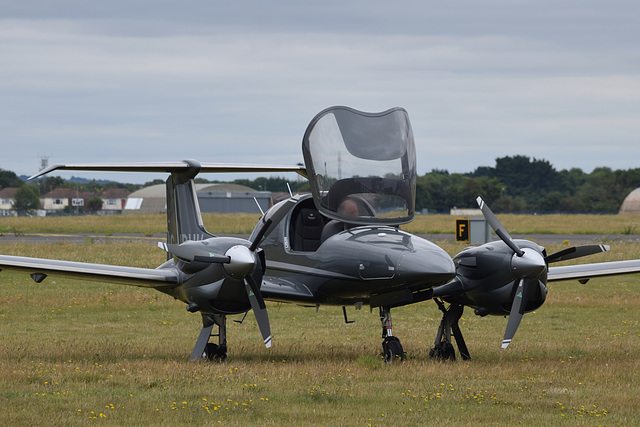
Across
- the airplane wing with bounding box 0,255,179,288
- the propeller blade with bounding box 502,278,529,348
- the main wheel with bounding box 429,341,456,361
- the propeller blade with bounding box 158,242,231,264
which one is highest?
the propeller blade with bounding box 158,242,231,264

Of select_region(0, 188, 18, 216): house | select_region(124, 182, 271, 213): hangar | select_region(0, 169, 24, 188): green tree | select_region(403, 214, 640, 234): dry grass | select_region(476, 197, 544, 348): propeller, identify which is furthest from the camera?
select_region(0, 169, 24, 188): green tree

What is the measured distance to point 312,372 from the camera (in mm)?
12180

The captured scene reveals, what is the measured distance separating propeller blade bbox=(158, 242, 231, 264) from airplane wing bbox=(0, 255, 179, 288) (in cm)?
60

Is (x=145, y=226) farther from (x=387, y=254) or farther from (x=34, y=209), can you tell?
(x=34, y=209)

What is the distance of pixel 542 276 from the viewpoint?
13.4 m

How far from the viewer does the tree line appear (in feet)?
441

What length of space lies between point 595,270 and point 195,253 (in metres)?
6.94

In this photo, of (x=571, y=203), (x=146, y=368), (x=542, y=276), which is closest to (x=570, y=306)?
(x=542, y=276)

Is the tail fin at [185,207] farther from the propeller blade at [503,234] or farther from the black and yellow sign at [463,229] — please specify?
the black and yellow sign at [463,229]

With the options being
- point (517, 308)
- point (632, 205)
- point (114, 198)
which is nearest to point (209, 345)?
point (517, 308)

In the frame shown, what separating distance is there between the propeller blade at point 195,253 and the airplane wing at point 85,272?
1.98ft

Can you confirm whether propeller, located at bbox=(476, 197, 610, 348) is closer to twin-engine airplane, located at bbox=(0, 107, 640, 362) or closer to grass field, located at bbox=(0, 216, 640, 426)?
twin-engine airplane, located at bbox=(0, 107, 640, 362)

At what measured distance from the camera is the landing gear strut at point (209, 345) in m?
13.5

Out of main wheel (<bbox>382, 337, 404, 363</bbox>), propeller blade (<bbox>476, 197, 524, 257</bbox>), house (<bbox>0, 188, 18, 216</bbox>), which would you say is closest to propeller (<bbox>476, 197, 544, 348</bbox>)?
propeller blade (<bbox>476, 197, 524, 257</bbox>)
